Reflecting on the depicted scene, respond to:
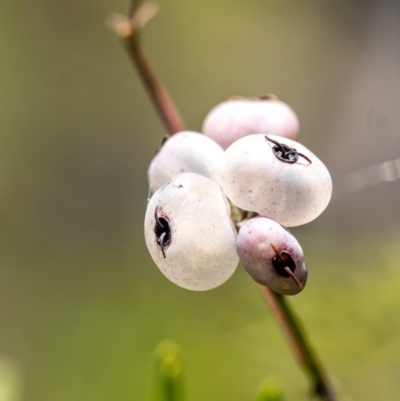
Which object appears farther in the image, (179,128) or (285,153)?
(179,128)

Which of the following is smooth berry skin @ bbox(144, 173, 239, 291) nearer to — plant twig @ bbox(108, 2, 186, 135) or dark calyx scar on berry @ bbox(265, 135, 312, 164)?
dark calyx scar on berry @ bbox(265, 135, 312, 164)

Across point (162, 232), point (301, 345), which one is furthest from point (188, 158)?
point (301, 345)

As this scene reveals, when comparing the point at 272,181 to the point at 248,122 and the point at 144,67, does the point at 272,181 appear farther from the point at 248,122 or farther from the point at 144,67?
the point at 144,67

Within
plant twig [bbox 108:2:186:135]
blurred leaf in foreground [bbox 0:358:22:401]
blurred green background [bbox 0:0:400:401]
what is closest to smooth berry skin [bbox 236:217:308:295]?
plant twig [bbox 108:2:186:135]

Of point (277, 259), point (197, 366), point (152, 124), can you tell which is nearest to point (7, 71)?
point (152, 124)

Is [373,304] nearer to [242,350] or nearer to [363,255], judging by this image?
[363,255]
